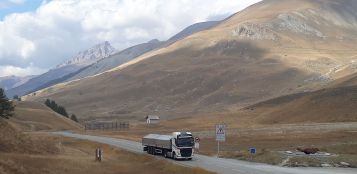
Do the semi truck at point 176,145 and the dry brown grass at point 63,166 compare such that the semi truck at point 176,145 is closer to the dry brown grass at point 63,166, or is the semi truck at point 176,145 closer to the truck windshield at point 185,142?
the truck windshield at point 185,142

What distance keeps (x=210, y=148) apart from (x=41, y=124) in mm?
78489

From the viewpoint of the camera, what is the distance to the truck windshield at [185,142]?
6394cm

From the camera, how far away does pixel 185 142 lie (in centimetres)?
6419

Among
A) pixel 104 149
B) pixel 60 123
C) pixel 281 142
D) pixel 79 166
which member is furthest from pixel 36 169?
pixel 60 123

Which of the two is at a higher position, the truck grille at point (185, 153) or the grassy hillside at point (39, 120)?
the grassy hillside at point (39, 120)

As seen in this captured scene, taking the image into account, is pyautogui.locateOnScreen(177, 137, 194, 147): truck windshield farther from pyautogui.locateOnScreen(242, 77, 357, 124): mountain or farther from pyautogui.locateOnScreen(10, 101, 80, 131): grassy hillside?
pyautogui.locateOnScreen(10, 101, 80, 131): grassy hillside

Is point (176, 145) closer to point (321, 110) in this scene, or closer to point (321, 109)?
point (321, 110)

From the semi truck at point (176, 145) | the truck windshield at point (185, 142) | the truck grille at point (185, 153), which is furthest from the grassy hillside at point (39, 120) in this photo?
the truck grille at point (185, 153)

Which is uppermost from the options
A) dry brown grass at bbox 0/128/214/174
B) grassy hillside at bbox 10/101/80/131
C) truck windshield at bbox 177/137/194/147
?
grassy hillside at bbox 10/101/80/131

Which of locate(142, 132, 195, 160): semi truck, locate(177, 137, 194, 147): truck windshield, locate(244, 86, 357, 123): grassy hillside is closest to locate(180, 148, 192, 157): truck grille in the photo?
locate(142, 132, 195, 160): semi truck

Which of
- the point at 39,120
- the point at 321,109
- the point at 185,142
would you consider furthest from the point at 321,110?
the point at 185,142

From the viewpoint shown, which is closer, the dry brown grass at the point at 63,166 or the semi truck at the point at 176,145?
the dry brown grass at the point at 63,166

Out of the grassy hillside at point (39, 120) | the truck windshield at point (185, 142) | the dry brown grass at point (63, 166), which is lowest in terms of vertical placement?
the dry brown grass at point (63, 166)

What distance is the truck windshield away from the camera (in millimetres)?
63938
